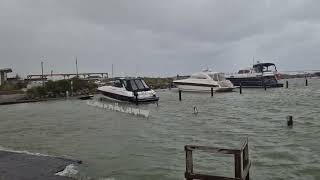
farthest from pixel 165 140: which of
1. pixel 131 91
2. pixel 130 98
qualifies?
pixel 131 91

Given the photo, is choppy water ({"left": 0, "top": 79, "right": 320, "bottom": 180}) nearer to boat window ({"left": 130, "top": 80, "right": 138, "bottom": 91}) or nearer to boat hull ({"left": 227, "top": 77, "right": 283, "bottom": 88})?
boat window ({"left": 130, "top": 80, "right": 138, "bottom": 91})

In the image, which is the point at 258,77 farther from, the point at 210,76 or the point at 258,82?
the point at 210,76

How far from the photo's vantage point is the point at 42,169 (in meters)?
16.2

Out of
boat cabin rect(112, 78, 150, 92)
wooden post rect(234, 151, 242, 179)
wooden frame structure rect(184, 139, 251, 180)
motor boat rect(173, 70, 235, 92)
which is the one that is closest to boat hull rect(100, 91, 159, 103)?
boat cabin rect(112, 78, 150, 92)

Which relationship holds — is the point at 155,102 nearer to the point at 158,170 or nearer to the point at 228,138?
the point at 228,138

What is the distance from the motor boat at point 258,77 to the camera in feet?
284

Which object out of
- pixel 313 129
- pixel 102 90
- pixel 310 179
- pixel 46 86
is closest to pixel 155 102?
pixel 102 90

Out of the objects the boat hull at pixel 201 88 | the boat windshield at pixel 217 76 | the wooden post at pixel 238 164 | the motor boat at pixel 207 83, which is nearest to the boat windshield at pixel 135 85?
the motor boat at pixel 207 83

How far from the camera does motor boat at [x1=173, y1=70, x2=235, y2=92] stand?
243 feet

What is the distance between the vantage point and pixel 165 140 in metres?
24.5

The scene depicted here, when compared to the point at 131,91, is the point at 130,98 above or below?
below

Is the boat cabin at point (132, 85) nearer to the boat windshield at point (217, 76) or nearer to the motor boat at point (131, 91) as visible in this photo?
the motor boat at point (131, 91)

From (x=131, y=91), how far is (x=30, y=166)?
1380 inches

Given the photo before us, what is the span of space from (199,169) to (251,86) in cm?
7317
